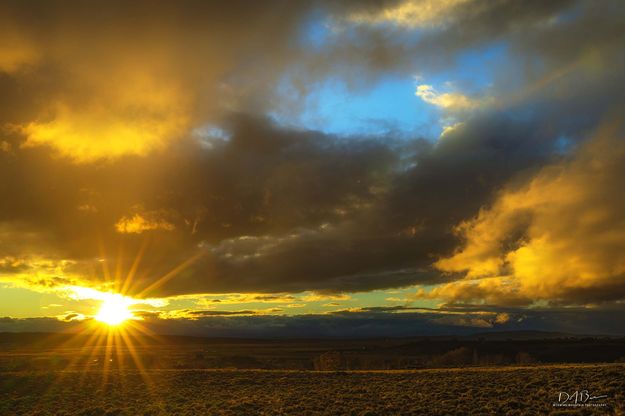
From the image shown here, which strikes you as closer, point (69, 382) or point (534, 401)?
point (534, 401)

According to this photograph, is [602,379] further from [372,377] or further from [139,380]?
[139,380]

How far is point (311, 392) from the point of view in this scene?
4159 centimetres

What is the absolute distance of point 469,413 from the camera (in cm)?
2942

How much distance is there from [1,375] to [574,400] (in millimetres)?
60810

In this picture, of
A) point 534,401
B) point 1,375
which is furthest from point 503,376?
point 1,375

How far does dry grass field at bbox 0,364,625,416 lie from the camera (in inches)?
1248

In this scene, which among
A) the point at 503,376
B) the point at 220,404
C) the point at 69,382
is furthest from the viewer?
the point at 69,382

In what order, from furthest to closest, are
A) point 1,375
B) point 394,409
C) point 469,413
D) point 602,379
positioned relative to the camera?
point 1,375 < point 602,379 < point 394,409 < point 469,413

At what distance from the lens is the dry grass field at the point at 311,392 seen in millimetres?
31702

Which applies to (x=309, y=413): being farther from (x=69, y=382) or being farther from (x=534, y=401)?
(x=69, y=382)

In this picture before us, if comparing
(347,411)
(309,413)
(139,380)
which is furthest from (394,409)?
(139,380)

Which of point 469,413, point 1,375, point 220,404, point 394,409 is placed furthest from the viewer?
point 1,375

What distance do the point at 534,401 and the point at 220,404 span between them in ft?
74.9

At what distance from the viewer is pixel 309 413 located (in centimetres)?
3297
